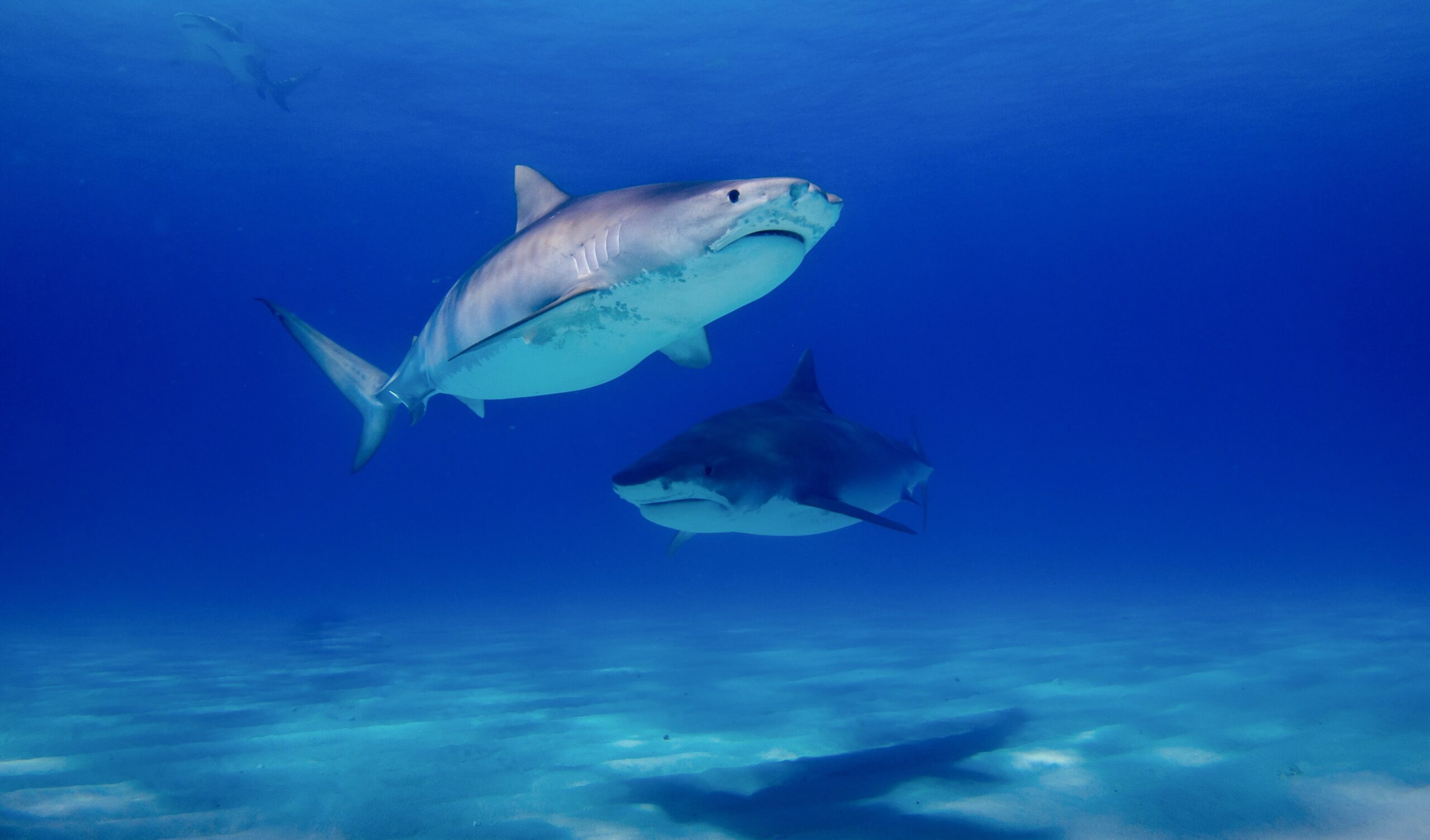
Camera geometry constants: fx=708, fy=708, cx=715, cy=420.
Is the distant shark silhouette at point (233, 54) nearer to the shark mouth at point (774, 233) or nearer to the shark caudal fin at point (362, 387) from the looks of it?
the shark caudal fin at point (362, 387)

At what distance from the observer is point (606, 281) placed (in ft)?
13.4

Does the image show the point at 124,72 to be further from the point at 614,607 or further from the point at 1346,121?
the point at 1346,121

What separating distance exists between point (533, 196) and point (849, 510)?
10.8ft

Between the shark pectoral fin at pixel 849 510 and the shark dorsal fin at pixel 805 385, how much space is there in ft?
5.90

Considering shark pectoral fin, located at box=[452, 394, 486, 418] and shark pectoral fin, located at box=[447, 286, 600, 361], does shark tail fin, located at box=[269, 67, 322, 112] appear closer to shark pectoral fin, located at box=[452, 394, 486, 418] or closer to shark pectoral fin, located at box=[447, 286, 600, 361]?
shark pectoral fin, located at box=[452, 394, 486, 418]

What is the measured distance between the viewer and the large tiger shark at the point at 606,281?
3.52 metres

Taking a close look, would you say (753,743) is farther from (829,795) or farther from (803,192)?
(803,192)

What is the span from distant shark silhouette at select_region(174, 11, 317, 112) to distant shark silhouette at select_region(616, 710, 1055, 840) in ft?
79.2

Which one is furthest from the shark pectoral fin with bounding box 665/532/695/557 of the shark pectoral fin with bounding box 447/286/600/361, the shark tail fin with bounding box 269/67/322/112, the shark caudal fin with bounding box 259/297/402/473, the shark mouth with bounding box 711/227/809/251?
the shark tail fin with bounding box 269/67/322/112

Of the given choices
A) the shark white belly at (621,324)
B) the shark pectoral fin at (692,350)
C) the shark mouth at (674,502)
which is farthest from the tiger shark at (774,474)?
the shark white belly at (621,324)

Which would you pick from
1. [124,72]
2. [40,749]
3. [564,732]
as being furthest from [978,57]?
[124,72]

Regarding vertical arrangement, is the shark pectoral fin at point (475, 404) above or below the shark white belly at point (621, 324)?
above

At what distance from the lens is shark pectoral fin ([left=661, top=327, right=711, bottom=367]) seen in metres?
5.12

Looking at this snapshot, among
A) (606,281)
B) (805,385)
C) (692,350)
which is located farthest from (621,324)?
(805,385)
